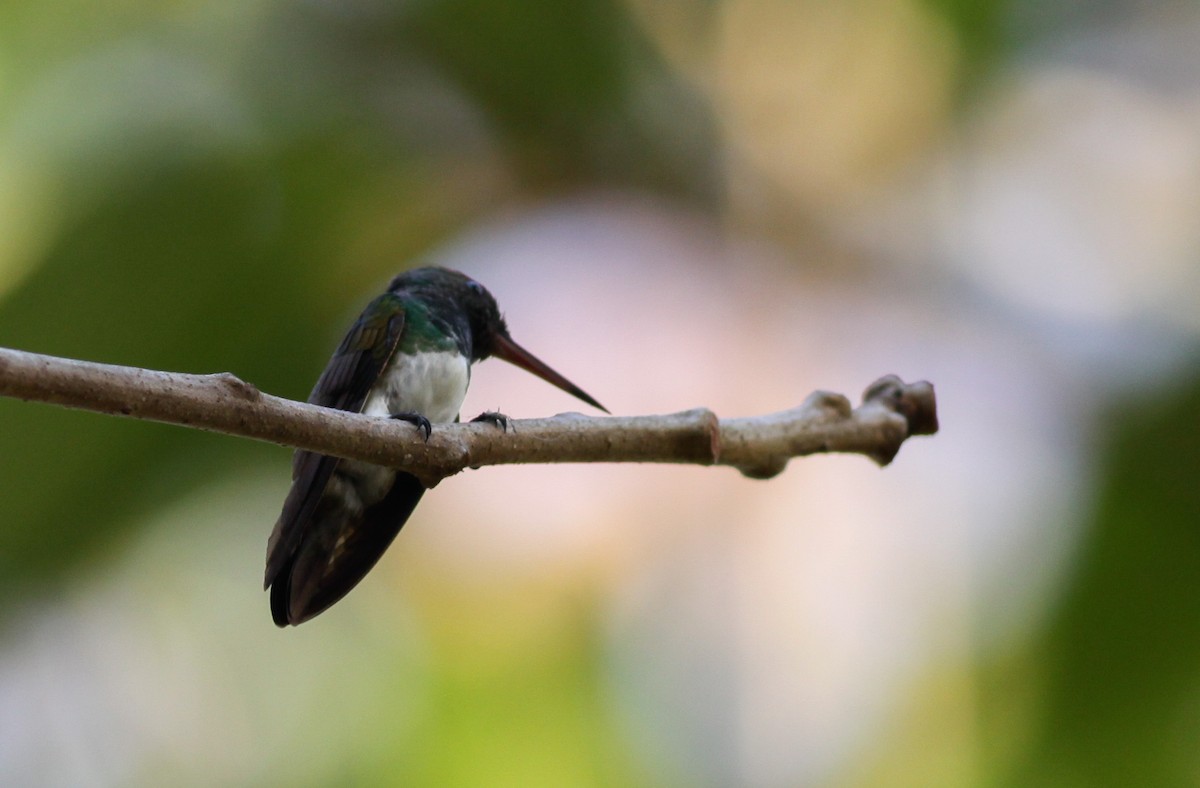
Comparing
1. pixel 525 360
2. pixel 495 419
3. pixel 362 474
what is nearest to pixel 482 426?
pixel 495 419

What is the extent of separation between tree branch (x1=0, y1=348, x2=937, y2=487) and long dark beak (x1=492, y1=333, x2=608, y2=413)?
840 mm

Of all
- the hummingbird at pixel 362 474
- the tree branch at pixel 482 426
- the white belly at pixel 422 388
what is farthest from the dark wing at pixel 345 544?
the tree branch at pixel 482 426

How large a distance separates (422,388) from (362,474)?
26 cm

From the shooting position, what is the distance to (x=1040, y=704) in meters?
3.94

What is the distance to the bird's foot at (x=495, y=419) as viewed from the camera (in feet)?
6.58

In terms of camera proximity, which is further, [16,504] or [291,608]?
[16,504]

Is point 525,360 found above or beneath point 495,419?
above

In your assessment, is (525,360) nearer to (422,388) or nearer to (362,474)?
(422,388)

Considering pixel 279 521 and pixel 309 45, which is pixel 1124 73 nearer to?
pixel 309 45

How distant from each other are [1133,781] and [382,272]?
3211 mm

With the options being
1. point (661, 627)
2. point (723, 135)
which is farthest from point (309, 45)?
point (661, 627)

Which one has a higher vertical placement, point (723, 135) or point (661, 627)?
point (723, 135)

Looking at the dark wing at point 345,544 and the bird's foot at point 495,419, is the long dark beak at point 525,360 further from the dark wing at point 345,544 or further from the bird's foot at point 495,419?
the bird's foot at point 495,419

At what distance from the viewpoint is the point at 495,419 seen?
2.06 m
